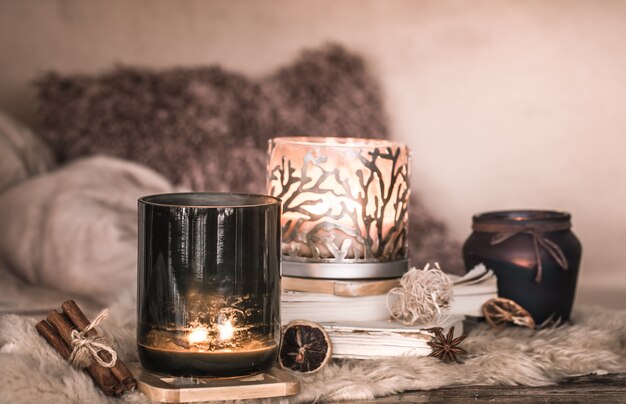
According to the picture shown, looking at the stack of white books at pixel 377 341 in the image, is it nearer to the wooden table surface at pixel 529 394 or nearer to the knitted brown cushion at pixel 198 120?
the wooden table surface at pixel 529 394

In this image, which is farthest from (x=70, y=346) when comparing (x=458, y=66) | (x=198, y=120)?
(x=458, y=66)

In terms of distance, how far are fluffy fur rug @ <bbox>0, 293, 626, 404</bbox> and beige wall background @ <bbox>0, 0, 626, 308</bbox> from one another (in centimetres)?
154

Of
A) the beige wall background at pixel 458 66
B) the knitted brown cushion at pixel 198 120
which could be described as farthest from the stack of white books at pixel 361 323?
the beige wall background at pixel 458 66

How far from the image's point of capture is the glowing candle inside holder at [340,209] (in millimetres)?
1085

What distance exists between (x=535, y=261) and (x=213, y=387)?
21.5 inches

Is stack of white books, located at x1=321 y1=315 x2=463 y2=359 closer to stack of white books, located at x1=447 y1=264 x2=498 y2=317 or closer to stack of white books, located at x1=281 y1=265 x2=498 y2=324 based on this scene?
stack of white books, located at x1=281 y1=265 x2=498 y2=324

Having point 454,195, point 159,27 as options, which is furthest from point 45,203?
point 454,195

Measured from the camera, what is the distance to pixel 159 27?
9.50 ft

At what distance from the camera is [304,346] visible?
39.3 inches

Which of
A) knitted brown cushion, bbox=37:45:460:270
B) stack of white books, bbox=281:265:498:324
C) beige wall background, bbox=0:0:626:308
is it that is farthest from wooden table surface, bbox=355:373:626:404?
beige wall background, bbox=0:0:626:308

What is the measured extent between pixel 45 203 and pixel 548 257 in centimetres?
143

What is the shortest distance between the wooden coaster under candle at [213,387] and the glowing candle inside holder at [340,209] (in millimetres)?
223

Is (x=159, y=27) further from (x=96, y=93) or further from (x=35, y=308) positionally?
(x=35, y=308)

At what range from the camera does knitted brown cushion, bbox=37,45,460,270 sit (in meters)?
2.47
